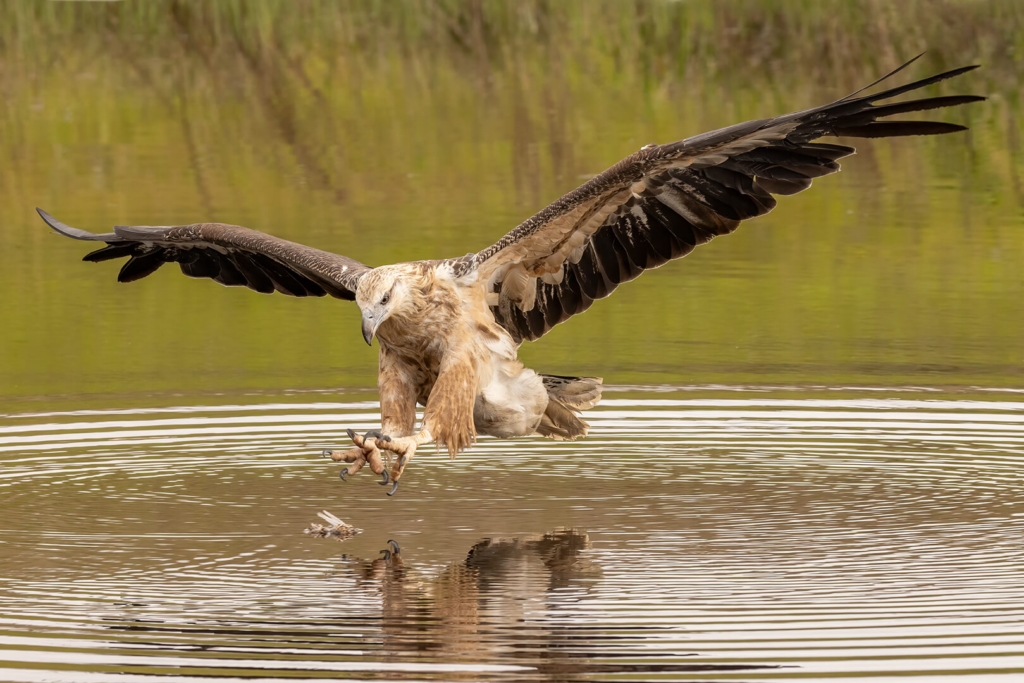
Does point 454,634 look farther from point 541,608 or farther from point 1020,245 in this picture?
point 1020,245

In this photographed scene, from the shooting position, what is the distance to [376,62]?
32.9 m

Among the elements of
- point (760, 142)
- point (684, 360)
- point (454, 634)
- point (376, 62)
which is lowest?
point (454, 634)

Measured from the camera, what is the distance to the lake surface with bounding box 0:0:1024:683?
10.1 m

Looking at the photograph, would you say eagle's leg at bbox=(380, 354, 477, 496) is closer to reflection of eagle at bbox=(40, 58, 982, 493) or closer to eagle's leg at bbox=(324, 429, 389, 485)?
reflection of eagle at bbox=(40, 58, 982, 493)

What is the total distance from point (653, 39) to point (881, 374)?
16515 mm

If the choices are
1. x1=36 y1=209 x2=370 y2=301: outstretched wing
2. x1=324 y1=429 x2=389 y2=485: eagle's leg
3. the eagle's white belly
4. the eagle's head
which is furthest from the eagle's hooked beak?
x1=36 y1=209 x2=370 y2=301: outstretched wing

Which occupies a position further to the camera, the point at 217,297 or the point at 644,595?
the point at 217,297

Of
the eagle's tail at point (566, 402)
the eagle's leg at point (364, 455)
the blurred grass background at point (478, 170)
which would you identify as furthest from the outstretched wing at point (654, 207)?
the blurred grass background at point (478, 170)

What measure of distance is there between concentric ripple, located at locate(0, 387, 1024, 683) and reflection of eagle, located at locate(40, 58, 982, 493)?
1.90 feet

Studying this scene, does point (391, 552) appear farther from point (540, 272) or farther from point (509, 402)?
point (540, 272)

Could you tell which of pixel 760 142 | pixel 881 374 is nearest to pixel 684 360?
pixel 881 374

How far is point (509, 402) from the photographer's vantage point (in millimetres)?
13289

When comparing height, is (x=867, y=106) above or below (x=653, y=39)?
below

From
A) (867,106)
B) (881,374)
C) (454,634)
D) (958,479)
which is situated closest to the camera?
(454,634)
